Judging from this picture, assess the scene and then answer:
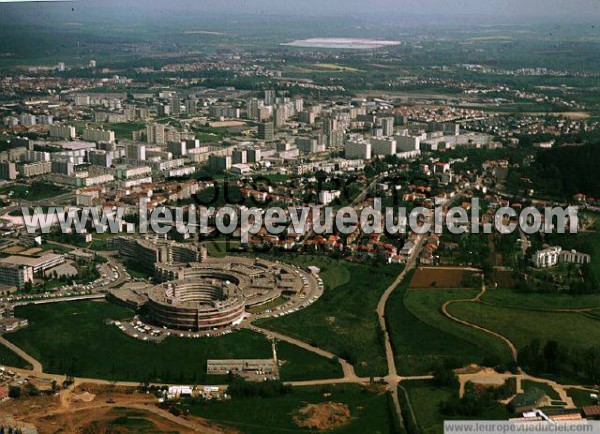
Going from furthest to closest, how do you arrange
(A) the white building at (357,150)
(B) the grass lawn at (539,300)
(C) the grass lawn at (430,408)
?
(A) the white building at (357,150) < (B) the grass lawn at (539,300) < (C) the grass lawn at (430,408)

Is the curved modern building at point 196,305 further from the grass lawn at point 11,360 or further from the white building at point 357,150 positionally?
the white building at point 357,150

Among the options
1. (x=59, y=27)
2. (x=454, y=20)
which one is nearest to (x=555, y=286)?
(x=59, y=27)

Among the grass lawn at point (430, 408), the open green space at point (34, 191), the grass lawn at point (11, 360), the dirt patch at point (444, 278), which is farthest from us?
the open green space at point (34, 191)

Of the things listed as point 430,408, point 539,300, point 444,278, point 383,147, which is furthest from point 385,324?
point 383,147

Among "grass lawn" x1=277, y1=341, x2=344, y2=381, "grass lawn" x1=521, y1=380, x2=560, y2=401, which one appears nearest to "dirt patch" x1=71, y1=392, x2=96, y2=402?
"grass lawn" x1=277, y1=341, x2=344, y2=381

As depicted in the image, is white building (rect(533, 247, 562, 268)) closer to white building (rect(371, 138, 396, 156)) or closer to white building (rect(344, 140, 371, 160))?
white building (rect(344, 140, 371, 160))

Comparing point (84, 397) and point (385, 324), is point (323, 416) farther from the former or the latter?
point (385, 324)

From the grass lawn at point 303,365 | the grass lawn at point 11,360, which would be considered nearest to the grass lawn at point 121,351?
the grass lawn at point 303,365
